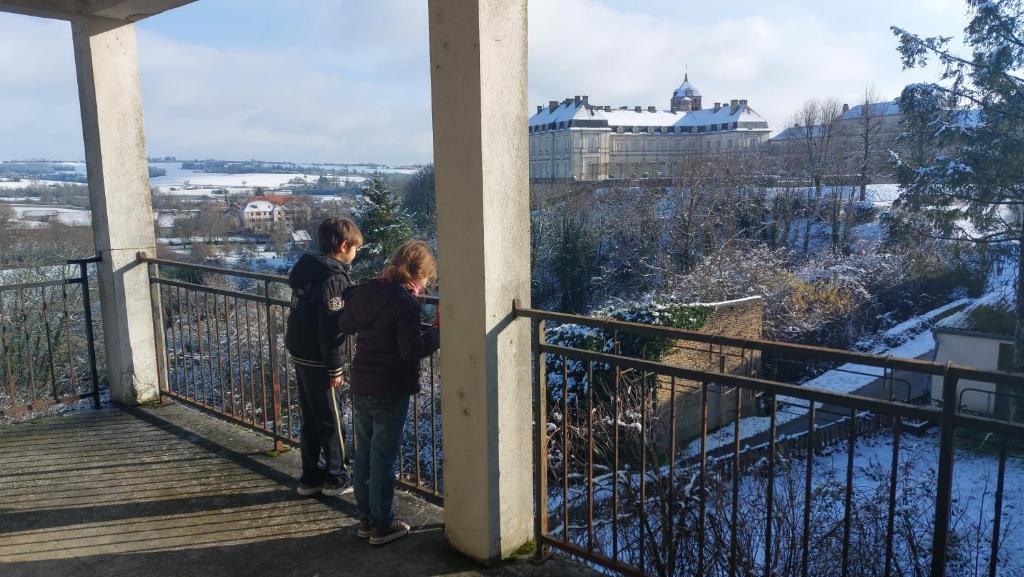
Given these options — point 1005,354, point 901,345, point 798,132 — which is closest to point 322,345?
point 1005,354

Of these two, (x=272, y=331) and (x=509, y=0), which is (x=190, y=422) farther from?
(x=509, y=0)

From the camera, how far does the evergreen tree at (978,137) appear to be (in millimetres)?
22641

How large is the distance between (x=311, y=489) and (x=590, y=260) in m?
31.3

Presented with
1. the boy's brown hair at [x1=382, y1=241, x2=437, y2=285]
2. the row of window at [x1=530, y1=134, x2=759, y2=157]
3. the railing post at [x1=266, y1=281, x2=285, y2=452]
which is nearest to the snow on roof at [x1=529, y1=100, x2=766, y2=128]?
the row of window at [x1=530, y1=134, x2=759, y2=157]

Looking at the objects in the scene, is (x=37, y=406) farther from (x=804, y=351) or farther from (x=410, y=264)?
(x=804, y=351)

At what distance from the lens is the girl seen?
3053 millimetres

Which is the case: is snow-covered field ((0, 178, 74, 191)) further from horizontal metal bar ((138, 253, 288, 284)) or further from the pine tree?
horizontal metal bar ((138, 253, 288, 284))

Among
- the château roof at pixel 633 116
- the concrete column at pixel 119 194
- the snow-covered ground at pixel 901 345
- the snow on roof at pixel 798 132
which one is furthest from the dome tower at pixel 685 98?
the concrete column at pixel 119 194

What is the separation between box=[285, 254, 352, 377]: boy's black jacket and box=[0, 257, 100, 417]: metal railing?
2.47 m

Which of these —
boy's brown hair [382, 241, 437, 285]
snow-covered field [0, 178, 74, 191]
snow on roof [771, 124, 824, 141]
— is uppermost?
snow on roof [771, 124, 824, 141]

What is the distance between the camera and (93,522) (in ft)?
12.1

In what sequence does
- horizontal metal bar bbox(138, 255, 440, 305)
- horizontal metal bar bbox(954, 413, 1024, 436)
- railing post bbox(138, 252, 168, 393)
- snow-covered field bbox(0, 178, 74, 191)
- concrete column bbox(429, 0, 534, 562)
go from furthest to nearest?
snow-covered field bbox(0, 178, 74, 191) → railing post bbox(138, 252, 168, 393) → horizontal metal bar bbox(138, 255, 440, 305) → concrete column bbox(429, 0, 534, 562) → horizontal metal bar bbox(954, 413, 1024, 436)

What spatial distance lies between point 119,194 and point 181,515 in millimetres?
2997

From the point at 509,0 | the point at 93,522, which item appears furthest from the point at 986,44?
the point at 93,522
